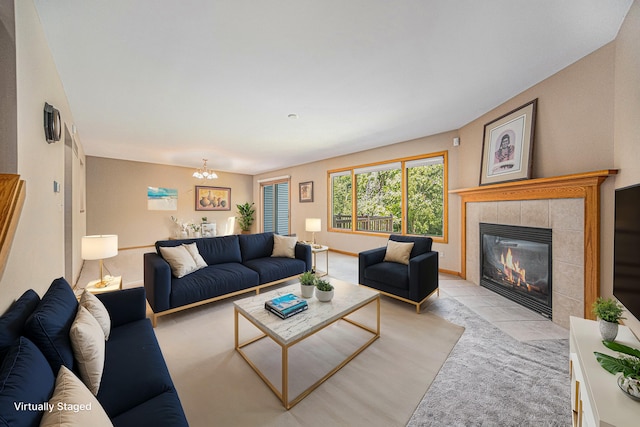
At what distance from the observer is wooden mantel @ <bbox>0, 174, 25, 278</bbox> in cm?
104

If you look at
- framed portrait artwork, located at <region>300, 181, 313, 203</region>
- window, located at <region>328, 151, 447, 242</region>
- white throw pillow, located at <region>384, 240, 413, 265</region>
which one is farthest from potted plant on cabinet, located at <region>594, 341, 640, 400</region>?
framed portrait artwork, located at <region>300, 181, 313, 203</region>

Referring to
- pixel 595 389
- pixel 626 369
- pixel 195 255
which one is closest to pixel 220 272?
pixel 195 255

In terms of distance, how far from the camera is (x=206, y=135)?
412 cm

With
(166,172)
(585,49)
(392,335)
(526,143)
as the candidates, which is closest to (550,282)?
(526,143)

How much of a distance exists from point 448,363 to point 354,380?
2.58 feet

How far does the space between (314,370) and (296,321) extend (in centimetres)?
42

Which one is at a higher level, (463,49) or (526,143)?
(463,49)

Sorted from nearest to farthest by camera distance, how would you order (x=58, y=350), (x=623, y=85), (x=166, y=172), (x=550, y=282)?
(x=58, y=350) → (x=623, y=85) → (x=550, y=282) → (x=166, y=172)

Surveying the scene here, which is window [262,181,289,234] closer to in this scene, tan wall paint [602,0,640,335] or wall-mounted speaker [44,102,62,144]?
wall-mounted speaker [44,102,62,144]

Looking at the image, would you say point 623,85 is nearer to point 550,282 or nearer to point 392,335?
point 550,282

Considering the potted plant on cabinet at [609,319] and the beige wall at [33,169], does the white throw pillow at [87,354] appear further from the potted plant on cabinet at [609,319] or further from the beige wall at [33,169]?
the potted plant on cabinet at [609,319]

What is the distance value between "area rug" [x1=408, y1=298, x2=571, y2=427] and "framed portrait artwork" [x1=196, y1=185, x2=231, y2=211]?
7.52 m

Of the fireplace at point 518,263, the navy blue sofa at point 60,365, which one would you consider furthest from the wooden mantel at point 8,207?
the fireplace at point 518,263

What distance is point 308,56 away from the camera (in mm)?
2035
